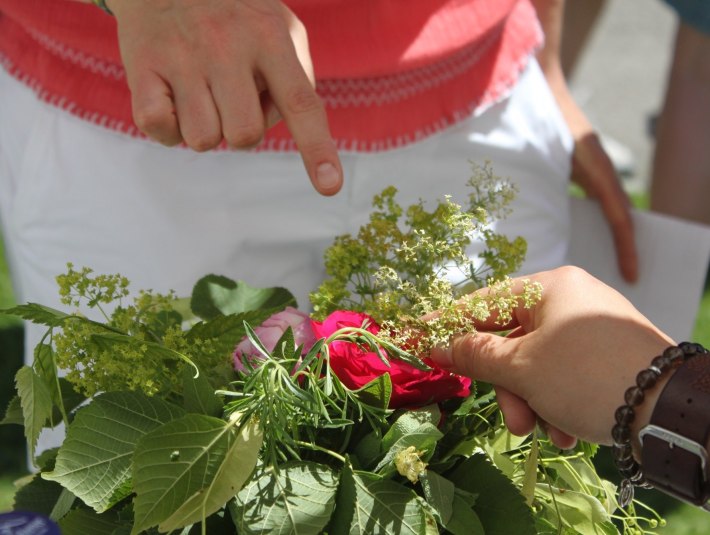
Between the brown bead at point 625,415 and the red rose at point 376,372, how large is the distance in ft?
0.47

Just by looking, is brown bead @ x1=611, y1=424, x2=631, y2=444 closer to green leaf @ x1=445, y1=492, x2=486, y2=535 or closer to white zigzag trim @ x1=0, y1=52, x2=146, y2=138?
green leaf @ x1=445, y1=492, x2=486, y2=535

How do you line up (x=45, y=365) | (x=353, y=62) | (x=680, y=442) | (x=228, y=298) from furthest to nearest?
(x=353, y=62)
(x=228, y=298)
(x=45, y=365)
(x=680, y=442)

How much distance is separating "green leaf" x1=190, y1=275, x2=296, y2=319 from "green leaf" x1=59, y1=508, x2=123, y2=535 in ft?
0.73

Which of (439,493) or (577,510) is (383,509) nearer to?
(439,493)

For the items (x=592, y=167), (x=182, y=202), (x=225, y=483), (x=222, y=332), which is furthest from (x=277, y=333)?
(x=592, y=167)

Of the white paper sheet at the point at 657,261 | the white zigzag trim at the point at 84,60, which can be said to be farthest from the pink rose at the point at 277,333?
the white paper sheet at the point at 657,261

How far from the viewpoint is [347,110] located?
1221mm

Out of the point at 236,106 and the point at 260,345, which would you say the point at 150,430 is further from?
the point at 236,106

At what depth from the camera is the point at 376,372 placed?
2.57ft

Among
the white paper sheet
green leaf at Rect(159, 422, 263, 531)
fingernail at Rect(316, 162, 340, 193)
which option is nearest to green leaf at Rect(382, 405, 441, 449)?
green leaf at Rect(159, 422, 263, 531)

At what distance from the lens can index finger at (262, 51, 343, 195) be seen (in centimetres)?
87

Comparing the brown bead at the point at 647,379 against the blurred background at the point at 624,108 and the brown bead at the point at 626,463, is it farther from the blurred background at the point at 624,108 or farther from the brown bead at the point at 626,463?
the blurred background at the point at 624,108

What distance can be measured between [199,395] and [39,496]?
0.20m

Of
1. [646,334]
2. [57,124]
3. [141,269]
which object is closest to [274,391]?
[646,334]
